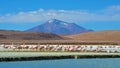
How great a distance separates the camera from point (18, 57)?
3903 cm

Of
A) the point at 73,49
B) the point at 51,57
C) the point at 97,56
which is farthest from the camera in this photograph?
the point at 73,49

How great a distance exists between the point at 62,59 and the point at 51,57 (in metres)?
1.04

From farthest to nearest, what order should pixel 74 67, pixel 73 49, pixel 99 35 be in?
pixel 99 35, pixel 73 49, pixel 74 67

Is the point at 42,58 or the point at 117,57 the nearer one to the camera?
the point at 42,58

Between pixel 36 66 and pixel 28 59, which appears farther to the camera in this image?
pixel 28 59

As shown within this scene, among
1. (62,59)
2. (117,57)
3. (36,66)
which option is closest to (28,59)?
(62,59)

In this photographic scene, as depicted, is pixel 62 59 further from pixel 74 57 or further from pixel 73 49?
pixel 73 49

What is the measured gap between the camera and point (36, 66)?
108 ft

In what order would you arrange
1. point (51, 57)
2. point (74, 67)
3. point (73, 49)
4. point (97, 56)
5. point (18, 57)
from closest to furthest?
point (74, 67) < point (18, 57) < point (51, 57) < point (97, 56) < point (73, 49)

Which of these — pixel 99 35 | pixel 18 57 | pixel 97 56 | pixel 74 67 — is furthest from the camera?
pixel 99 35

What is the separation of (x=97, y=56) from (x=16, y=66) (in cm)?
1369

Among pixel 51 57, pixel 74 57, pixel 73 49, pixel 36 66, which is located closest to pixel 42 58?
pixel 51 57

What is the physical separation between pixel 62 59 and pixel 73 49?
49.1 ft

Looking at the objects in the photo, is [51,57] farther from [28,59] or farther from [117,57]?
[117,57]
